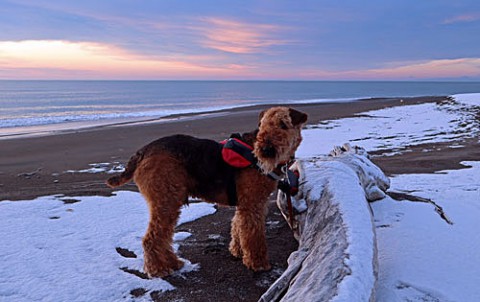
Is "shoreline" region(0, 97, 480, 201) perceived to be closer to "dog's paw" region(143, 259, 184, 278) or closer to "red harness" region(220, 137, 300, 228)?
"dog's paw" region(143, 259, 184, 278)

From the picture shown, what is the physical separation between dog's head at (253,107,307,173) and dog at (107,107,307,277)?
0.01 metres

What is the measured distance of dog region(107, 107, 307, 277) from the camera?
4.18 m

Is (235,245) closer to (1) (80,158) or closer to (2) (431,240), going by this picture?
(2) (431,240)

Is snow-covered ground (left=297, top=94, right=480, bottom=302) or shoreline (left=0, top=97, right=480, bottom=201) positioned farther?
shoreline (left=0, top=97, right=480, bottom=201)

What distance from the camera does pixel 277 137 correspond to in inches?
158

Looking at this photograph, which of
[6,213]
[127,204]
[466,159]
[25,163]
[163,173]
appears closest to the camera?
[163,173]

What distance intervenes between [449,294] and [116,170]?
30.6 ft

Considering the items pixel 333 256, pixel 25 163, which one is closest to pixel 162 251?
pixel 333 256

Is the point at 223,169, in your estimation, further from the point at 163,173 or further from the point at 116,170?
the point at 116,170

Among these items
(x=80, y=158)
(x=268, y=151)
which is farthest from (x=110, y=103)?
(x=268, y=151)

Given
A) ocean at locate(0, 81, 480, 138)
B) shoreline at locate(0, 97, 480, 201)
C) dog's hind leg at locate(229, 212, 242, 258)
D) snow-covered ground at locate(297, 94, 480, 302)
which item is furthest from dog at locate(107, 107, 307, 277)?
ocean at locate(0, 81, 480, 138)

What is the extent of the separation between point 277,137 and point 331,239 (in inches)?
51.5

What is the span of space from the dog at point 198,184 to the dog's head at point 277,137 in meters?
0.01

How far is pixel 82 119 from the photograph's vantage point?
28.1 meters
